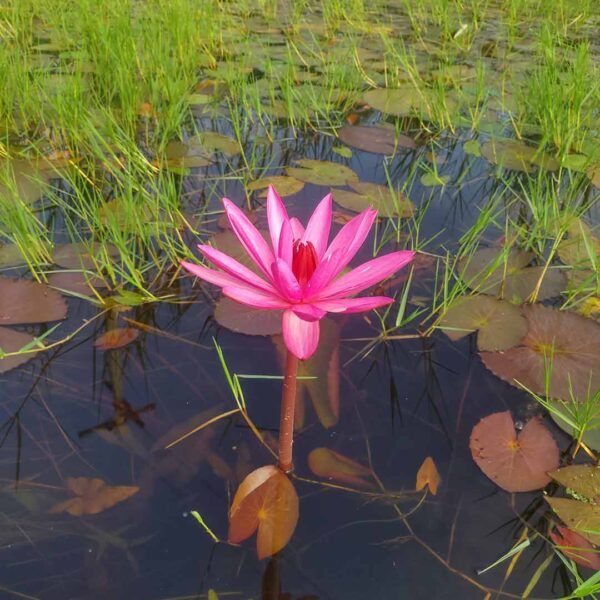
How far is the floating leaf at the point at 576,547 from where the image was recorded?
1110mm

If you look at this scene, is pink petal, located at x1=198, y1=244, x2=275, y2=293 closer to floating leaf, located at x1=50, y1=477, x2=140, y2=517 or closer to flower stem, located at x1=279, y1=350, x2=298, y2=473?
flower stem, located at x1=279, y1=350, x2=298, y2=473

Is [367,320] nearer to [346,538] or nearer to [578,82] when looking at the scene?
[346,538]

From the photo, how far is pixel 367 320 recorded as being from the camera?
68.5 inches

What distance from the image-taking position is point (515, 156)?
2.59 m

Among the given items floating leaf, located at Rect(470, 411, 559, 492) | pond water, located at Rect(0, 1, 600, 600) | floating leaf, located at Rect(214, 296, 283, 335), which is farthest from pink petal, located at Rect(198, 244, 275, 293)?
floating leaf, located at Rect(470, 411, 559, 492)

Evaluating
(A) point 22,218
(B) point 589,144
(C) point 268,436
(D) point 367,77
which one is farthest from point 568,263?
(D) point 367,77

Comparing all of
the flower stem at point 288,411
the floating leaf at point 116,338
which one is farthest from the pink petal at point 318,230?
the floating leaf at point 116,338

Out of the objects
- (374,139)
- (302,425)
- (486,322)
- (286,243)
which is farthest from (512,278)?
(374,139)

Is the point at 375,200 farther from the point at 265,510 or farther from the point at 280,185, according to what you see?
the point at 265,510

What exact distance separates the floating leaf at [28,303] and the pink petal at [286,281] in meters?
0.82

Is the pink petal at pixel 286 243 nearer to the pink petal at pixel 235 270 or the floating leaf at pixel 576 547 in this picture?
the pink petal at pixel 235 270

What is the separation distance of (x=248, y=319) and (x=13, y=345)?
581mm

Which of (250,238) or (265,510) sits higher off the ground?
(250,238)

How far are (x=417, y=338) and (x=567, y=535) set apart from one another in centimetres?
63
